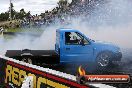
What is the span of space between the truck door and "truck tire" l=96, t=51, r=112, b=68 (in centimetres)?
35

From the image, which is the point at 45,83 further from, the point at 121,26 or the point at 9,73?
the point at 121,26

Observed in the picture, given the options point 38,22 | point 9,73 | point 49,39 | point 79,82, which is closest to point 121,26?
point 49,39

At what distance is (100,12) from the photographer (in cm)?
3778

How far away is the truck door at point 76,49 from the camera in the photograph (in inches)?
584

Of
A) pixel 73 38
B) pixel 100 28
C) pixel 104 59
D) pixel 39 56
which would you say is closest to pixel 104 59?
pixel 104 59

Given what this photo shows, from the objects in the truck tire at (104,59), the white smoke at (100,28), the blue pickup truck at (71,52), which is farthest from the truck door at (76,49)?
the white smoke at (100,28)

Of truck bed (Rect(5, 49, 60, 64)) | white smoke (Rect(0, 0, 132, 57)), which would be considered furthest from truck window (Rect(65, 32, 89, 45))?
white smoke (Rect(0, 0, 132, 57))

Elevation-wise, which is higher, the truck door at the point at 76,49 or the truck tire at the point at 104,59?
the truck door at the point at 76,49

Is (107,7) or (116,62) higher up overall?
(107,7)

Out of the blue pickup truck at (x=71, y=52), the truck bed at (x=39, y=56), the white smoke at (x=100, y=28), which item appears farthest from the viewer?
the white smoke at (x=100, y=28)

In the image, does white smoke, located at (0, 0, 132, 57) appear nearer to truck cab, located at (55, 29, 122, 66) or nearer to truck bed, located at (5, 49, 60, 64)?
truck cab, located at (55, 29, 122, 66)

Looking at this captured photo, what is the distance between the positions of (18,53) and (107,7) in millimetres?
24138

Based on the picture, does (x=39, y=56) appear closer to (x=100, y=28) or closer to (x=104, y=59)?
(x=104, y=59)

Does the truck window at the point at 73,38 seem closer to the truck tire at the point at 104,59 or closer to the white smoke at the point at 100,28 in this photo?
the truck tire at the point at 104,59
